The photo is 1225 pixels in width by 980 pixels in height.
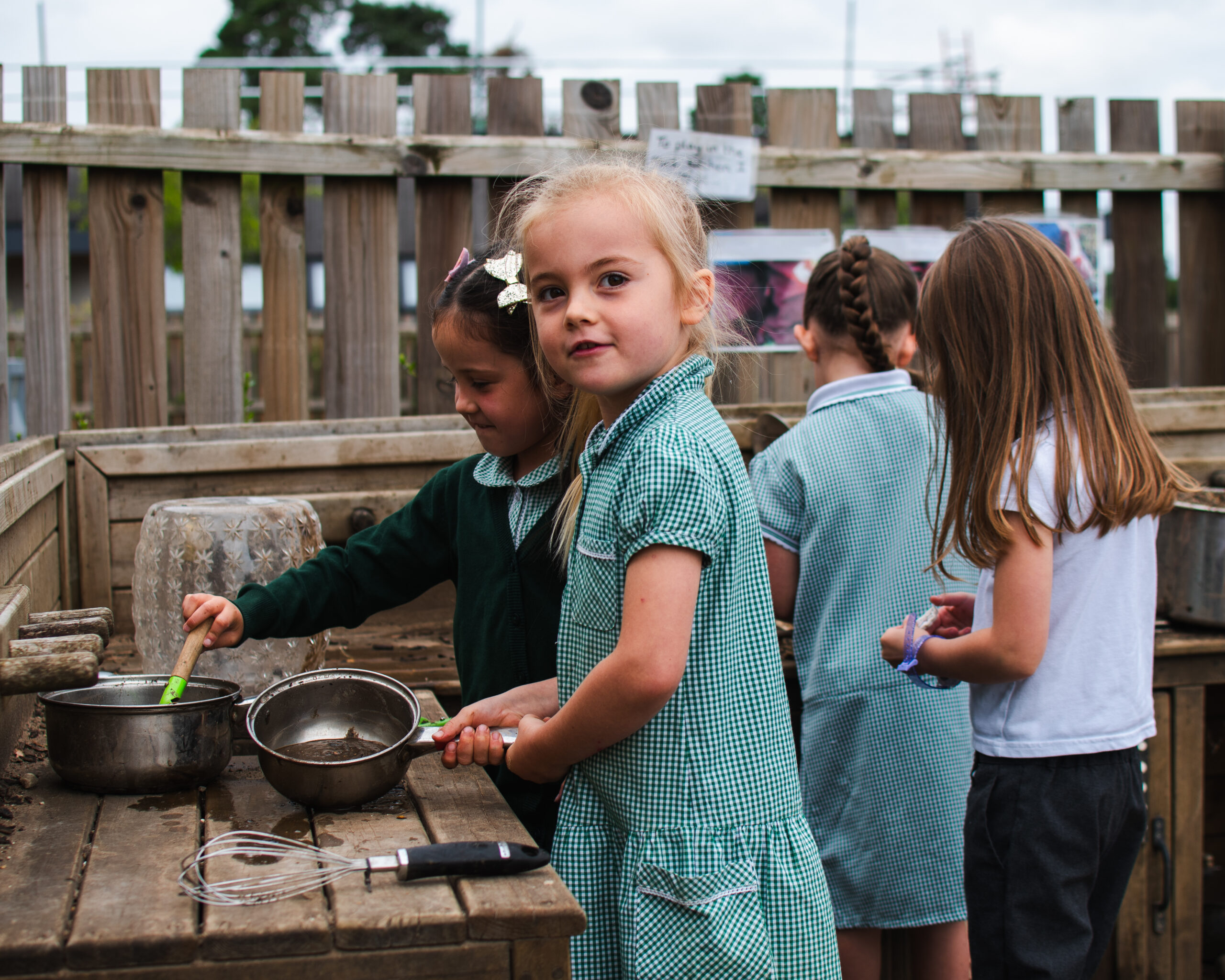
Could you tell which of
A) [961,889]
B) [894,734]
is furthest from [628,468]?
[961,889]

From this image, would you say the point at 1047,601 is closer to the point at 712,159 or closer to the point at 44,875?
the point at 44,875

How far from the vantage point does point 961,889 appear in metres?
2.25

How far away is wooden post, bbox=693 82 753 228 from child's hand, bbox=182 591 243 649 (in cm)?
248

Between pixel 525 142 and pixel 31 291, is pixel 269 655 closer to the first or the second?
pixel 31 291

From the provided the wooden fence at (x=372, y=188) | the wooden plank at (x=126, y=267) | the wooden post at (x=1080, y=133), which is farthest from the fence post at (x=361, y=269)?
the wooden post at (x=1080, y=133)

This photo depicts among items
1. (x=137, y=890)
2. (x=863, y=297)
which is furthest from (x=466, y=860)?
(x=863, y=297)

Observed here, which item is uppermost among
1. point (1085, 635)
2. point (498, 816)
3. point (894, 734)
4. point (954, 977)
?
point (1085, 635)

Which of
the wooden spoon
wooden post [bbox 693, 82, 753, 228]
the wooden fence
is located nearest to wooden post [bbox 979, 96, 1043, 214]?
the wooden fence

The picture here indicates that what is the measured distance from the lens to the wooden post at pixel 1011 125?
3.81 m

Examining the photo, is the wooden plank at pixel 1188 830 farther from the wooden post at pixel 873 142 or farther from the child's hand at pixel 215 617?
the child's hand at pixel 215 617

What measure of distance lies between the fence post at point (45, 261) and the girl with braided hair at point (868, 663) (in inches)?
85.0

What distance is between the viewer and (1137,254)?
3.88 metres

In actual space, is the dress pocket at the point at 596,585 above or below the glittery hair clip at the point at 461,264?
below

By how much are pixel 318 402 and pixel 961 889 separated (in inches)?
328
